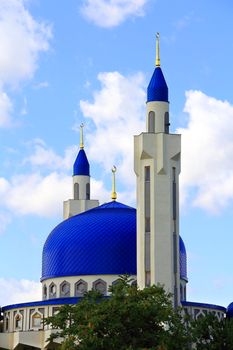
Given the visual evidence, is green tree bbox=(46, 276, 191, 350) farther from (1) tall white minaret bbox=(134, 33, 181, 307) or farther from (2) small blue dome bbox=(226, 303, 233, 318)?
(2) small blue dome bbox=(226, 303, 233, 318)

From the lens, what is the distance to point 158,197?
47.9 metres

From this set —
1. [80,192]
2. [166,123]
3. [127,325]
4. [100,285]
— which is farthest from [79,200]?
[127,325]

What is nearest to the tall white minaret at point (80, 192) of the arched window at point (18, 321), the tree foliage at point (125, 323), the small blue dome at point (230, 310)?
the arched window at point (18, 321)

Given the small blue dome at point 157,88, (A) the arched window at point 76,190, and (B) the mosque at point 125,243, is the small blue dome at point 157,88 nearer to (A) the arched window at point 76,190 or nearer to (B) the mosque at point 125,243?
(B) the mosque at point 125,243

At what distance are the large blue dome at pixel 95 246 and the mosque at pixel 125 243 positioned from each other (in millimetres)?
53

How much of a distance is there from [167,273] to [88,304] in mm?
10647

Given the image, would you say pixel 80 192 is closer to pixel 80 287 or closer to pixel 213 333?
pixel 80 287

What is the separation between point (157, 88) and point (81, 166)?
1207 centimetres

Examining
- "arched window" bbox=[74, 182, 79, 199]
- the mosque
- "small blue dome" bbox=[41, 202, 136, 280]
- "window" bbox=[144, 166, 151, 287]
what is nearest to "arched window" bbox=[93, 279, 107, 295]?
the mosque

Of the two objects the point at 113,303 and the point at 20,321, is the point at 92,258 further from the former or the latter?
the point at 113,303

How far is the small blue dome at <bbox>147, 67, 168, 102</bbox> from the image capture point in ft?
163

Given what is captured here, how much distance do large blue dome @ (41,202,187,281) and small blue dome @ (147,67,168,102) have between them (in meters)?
7.79

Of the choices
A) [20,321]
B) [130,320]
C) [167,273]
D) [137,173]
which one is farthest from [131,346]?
[20,321]

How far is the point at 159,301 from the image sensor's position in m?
36.6
